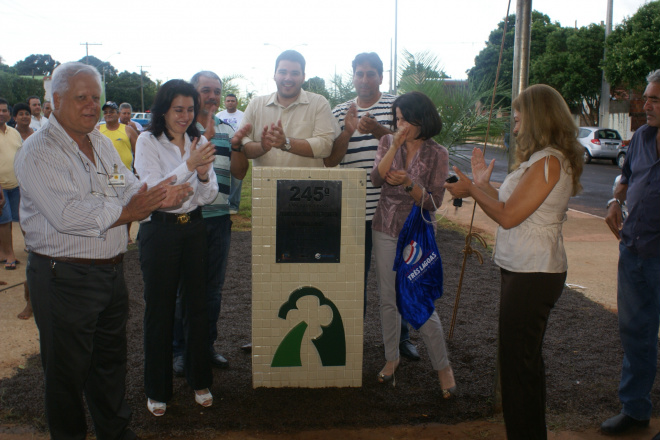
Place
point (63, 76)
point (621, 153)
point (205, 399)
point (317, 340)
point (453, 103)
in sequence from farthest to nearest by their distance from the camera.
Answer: point (621, 153) → point (453, 103) → point (317, 340) → point (205, 399) → point (63, 76)

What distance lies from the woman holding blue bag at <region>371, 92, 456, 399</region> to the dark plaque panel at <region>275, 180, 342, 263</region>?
0.40 meters

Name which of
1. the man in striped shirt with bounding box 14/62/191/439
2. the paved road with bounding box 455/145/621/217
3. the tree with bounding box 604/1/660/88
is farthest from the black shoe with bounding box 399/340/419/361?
the tree with bounding box 604/1/660/88

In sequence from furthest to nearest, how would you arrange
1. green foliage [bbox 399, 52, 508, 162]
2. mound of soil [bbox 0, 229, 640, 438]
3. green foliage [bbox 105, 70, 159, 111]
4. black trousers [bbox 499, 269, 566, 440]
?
green foliage [bbox 105, 70, 159, 111]
green foliage [bbox 399, 52, 508, 162]
mound of soil [bbox 0, 229, 640, 438]
black trousers [bbox 499, 269, 566, 440]

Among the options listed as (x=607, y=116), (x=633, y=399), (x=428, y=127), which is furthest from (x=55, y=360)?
(x=607, y=116)

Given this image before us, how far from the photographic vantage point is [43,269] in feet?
8.77

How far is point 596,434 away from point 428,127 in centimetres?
214

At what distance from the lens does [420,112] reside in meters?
3.69

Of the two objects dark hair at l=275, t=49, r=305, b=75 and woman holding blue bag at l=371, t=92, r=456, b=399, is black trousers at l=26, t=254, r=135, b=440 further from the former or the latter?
dark hair at l=275, t=49, r=305, b=75

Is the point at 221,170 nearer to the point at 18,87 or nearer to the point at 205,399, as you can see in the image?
the point at 205,399

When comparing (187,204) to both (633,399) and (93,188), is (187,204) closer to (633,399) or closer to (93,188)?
(93,188)

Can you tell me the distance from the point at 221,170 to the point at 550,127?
229 cm

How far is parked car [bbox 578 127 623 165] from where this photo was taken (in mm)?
24859

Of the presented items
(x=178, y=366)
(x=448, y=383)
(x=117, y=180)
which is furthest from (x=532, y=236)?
(x=178, y=366)

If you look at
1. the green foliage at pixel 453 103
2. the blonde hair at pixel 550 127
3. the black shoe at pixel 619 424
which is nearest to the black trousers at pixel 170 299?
the blonde hair at pixel 550 127
